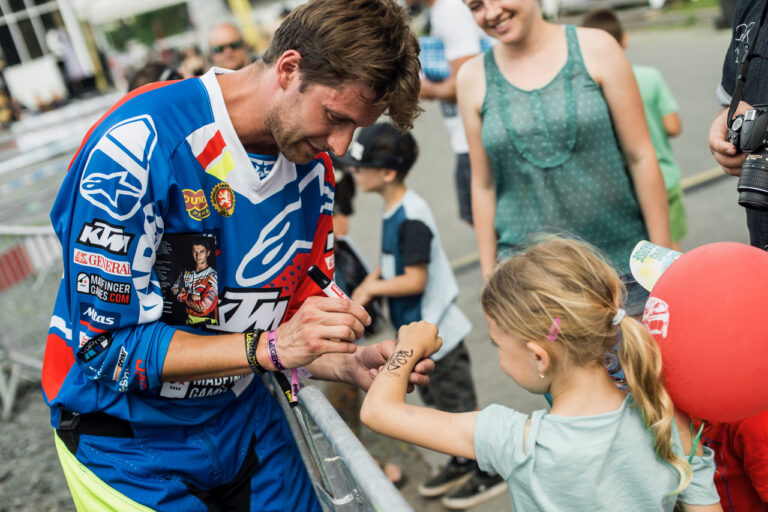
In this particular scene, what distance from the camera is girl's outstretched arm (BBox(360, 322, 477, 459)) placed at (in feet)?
5.25

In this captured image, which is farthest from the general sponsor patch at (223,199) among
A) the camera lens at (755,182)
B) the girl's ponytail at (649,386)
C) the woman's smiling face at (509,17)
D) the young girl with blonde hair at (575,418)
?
the woman's smiling face at (509,17)

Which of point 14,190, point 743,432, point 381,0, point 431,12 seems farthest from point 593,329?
point 14,190

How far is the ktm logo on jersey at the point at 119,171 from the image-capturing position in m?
1.51

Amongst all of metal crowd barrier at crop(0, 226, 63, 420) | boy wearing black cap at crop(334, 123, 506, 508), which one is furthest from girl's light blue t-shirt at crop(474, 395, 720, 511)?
metal crowd barrier at crop(0, 226, 63, 420)

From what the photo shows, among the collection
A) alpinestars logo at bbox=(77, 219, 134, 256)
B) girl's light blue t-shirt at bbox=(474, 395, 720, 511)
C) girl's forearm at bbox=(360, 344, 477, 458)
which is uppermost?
alpinestars logo at bbox=(77, 219, 134, 256)

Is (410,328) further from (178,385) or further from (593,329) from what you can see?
(178,385)

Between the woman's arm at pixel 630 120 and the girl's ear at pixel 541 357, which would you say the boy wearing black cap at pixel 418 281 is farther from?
the girl's ear at pixel 541 357

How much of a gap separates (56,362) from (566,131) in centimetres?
183

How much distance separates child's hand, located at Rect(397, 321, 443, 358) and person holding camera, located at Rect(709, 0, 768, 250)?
0.86 m

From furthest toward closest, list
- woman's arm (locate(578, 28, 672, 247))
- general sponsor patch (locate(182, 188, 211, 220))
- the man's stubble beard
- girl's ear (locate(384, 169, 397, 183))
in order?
girl's ear (locate(384, 169, 397, 183)) < woman's arm (locate(578, 28, 672, 247)) < the man's stubble beard < general sponsor patch (locate(182, 188, 211, 220))

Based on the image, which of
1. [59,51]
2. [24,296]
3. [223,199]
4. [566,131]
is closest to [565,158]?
[566,131]

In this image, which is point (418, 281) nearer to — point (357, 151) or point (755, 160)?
point (357, 151)

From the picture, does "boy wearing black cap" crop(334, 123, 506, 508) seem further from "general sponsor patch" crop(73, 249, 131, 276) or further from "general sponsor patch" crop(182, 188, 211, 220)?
"general sponsor patch" crop(73, 249, 131, 276)

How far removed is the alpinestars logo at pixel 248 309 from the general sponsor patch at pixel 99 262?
32cm
